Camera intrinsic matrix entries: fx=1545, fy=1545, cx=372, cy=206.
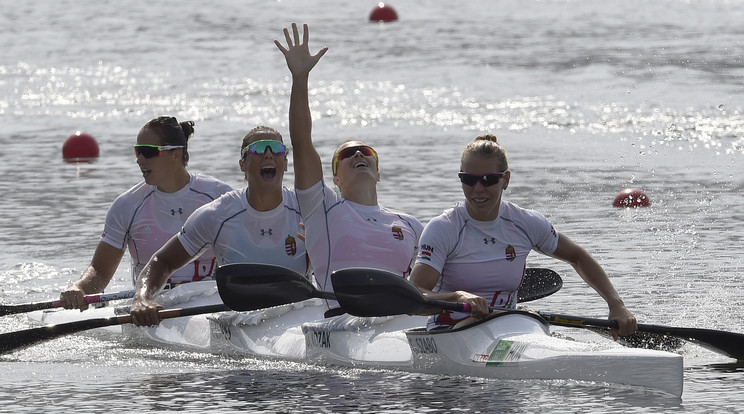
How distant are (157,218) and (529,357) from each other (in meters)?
3.44

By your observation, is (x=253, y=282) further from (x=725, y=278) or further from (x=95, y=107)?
(x=95, y=107)

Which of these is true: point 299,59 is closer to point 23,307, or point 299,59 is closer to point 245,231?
point 245,231

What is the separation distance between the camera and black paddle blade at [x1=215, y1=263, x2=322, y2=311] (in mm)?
8664

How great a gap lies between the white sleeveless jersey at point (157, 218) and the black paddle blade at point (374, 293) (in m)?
2.34

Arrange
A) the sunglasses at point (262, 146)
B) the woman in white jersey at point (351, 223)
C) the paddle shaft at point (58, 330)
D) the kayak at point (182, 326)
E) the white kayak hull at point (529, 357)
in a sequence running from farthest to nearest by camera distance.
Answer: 1. the kayak at point (182, 326)
2. the paddle shaft at point (58, 330)
3. the sunglasses at point (262, 146)
4. the woman in white jersey at point (351, 223)
5. the white kayak hull at point (529, 357)

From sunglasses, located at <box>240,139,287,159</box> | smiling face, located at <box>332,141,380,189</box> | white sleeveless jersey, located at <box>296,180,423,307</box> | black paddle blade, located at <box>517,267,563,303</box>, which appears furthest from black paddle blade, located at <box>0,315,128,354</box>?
black paddle blade, located at <box>517,267,563,303</box>

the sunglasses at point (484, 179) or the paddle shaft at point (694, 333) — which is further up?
the sunglasses at point (484, 179)

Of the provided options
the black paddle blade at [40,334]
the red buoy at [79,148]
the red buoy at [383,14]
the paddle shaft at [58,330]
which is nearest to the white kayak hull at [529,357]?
the paddle shaft at [58,330]

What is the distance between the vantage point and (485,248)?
8.12 meters

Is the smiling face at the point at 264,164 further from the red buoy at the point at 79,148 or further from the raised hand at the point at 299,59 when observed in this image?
the red buoy at the point at 79,148

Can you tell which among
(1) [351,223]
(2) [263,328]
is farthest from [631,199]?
(1) [351,223]

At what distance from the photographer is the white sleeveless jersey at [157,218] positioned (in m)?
10.3

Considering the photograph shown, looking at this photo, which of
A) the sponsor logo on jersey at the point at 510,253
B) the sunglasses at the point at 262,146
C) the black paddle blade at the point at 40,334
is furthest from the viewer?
the black paddle blade at the point at 40,334

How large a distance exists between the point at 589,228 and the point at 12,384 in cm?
660
